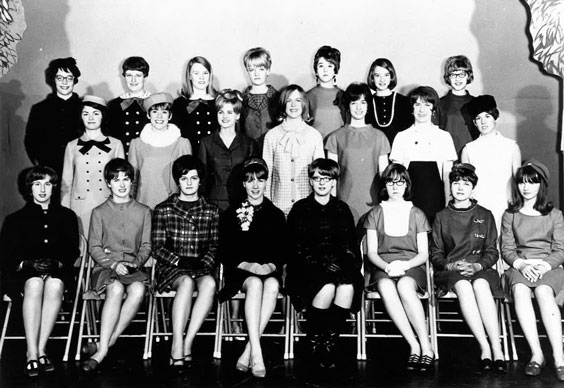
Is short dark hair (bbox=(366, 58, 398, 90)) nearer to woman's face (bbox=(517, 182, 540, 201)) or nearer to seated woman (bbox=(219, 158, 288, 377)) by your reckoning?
seated woman (bbox=(219, 158, 288, 377))

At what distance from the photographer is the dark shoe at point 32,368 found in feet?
12.8

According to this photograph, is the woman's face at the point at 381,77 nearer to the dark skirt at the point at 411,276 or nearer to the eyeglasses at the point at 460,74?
the eyeglasses at the point at 460,74

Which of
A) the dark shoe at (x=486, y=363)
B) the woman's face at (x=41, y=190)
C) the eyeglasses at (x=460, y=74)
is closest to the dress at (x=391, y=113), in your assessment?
the eyeglasses at (x=460, y=74)

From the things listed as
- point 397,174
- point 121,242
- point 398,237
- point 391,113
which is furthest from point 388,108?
point 121,242

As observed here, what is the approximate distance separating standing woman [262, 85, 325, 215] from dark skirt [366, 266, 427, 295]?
32.0 inches

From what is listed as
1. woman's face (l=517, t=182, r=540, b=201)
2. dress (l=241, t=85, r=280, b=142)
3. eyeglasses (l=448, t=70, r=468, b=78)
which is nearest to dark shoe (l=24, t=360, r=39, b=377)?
dress (l=241, t=85, r=280, b=142)

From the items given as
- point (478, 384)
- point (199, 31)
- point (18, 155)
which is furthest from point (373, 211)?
point (18, 155)

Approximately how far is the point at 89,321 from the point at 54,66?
179cm

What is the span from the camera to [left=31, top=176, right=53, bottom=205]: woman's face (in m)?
4.39

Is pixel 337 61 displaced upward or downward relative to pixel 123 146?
upward

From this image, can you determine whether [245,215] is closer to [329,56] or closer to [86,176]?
[86,176]

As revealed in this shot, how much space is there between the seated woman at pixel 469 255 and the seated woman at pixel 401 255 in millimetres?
123

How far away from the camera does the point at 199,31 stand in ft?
18.9

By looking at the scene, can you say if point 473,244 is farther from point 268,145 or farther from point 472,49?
point 472,49
